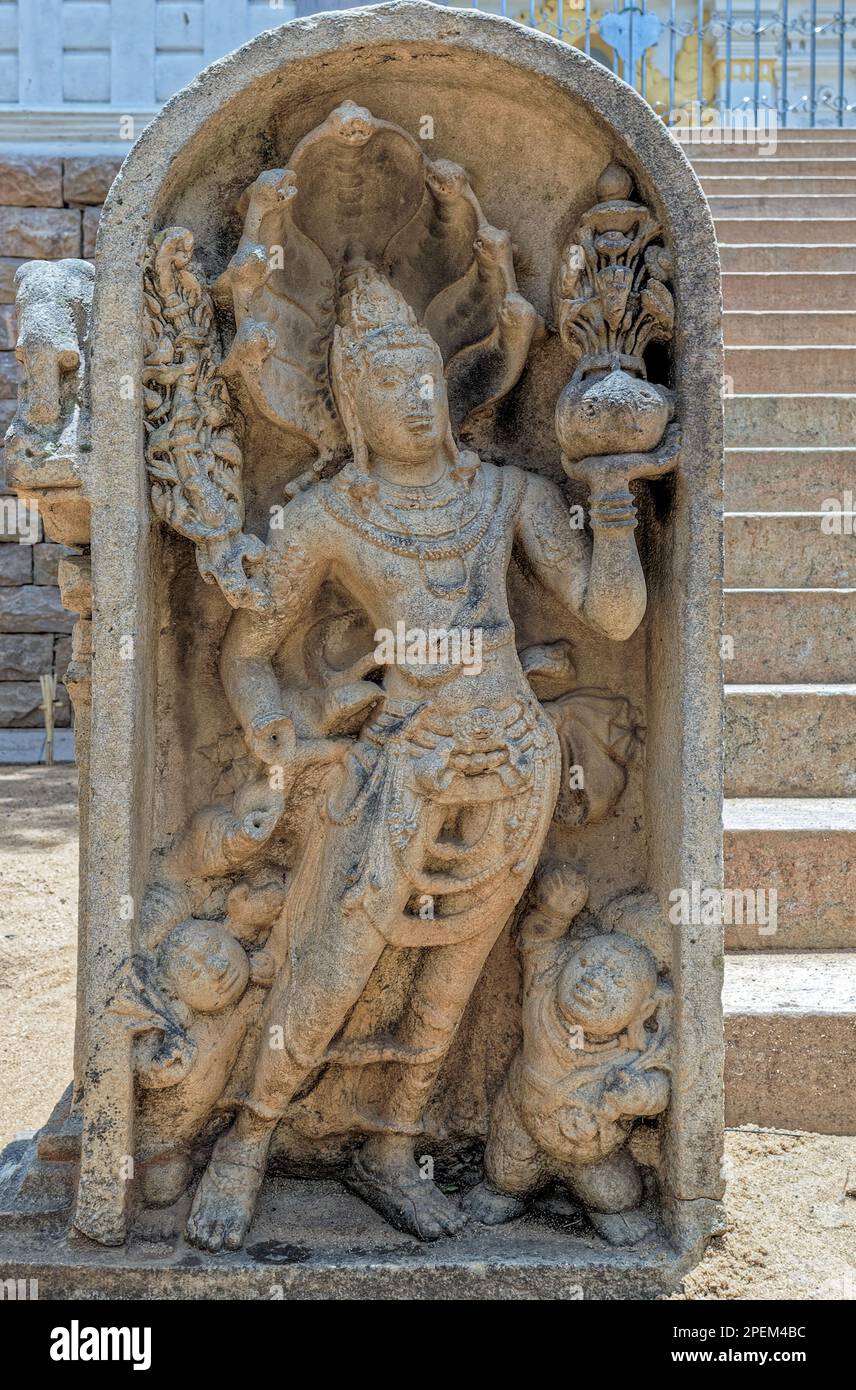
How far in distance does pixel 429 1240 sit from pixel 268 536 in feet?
5.31

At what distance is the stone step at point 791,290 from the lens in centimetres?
654

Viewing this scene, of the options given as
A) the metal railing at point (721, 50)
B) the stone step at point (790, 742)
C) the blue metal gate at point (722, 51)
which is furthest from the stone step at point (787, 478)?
the metal railing at point (721, 50)

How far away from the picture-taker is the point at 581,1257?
9.07 ft

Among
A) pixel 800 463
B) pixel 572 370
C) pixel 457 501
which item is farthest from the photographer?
pixel 800 463

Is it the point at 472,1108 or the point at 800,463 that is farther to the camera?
the point at 800,463

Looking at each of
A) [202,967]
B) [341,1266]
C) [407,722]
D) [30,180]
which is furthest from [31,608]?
[341,1266]

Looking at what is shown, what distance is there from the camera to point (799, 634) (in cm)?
443

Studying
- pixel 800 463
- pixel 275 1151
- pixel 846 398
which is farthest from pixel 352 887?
pixel 846 398

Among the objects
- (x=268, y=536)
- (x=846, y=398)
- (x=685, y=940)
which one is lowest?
(x=685, y=940)

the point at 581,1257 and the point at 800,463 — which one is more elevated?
the point at 800,463

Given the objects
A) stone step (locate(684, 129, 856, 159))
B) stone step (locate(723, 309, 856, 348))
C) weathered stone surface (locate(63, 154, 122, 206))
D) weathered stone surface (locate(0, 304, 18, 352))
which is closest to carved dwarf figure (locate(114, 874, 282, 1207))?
stone step (locate(723, 309, 856, 348))

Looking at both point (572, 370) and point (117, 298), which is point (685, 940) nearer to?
point (572, 370)

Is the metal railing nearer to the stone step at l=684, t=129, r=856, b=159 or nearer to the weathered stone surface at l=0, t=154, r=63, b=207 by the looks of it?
the stone step at l=684, t=129, r=856, b=159

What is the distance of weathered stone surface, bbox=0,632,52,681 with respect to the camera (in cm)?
823
